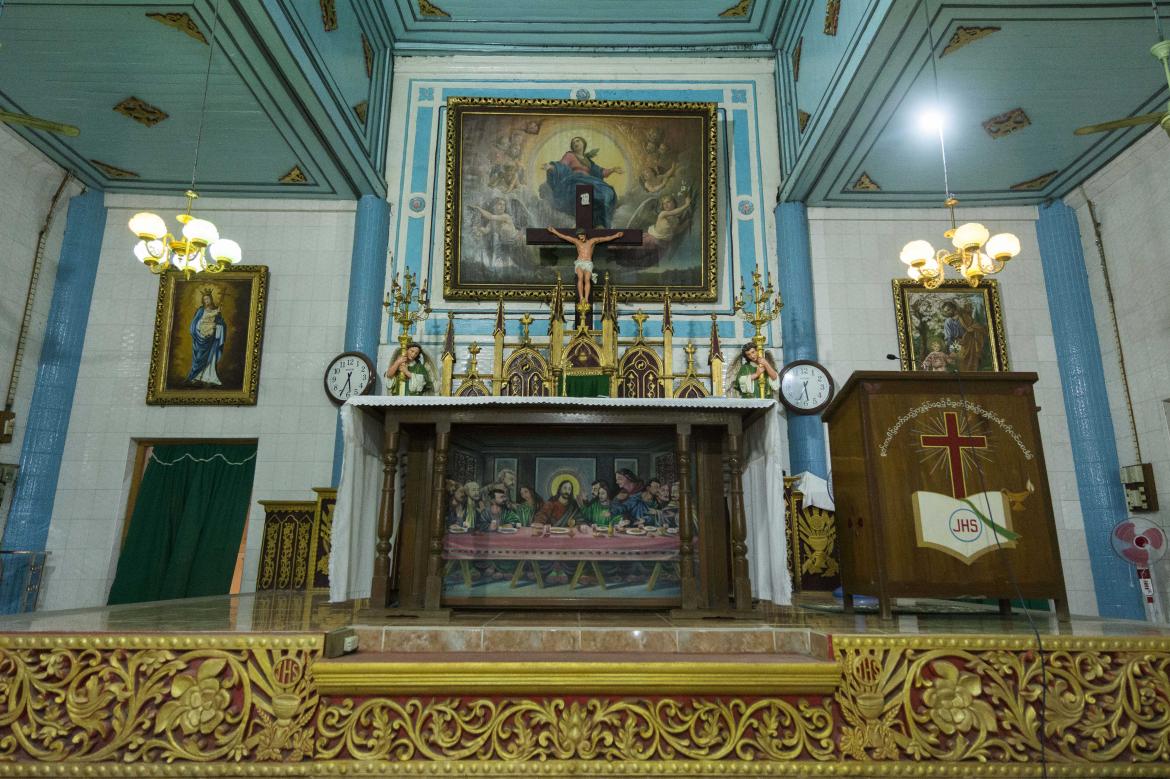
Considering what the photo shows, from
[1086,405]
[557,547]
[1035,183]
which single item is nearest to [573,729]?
[557,547]

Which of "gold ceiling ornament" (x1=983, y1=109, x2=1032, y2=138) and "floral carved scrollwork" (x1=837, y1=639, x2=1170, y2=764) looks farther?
"gold ceiling ornament" (x1=983, y1=109, x2=1032, y2=138)

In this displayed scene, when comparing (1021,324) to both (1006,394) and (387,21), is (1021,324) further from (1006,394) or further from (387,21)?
(387,21)

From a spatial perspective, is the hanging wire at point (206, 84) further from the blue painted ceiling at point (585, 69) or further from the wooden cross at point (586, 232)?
the wooden cross at point (586, 232)

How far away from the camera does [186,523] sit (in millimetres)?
7418

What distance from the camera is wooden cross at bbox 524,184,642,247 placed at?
294 inches

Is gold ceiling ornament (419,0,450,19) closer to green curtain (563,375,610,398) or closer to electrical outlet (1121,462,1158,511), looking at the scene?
green curtain (563,375,610,398)

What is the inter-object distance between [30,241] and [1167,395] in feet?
39.6

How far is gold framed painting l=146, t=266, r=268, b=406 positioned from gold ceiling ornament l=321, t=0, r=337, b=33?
2837 millimetres

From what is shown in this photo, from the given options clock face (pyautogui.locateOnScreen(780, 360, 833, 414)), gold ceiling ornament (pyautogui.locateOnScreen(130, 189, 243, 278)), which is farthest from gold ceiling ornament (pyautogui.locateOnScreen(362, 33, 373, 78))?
clock face (pyautogui.locateOnScreen(780, 360, 833, 414))

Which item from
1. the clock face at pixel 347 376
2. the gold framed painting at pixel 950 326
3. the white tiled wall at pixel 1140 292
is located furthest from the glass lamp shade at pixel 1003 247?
the clock face at pixel 347 376

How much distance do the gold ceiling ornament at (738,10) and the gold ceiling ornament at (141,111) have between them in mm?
6530

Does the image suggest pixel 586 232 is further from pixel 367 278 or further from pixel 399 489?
pixel 399 489

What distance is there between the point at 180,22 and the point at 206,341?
3.45 m

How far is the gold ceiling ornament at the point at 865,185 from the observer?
7.77m
